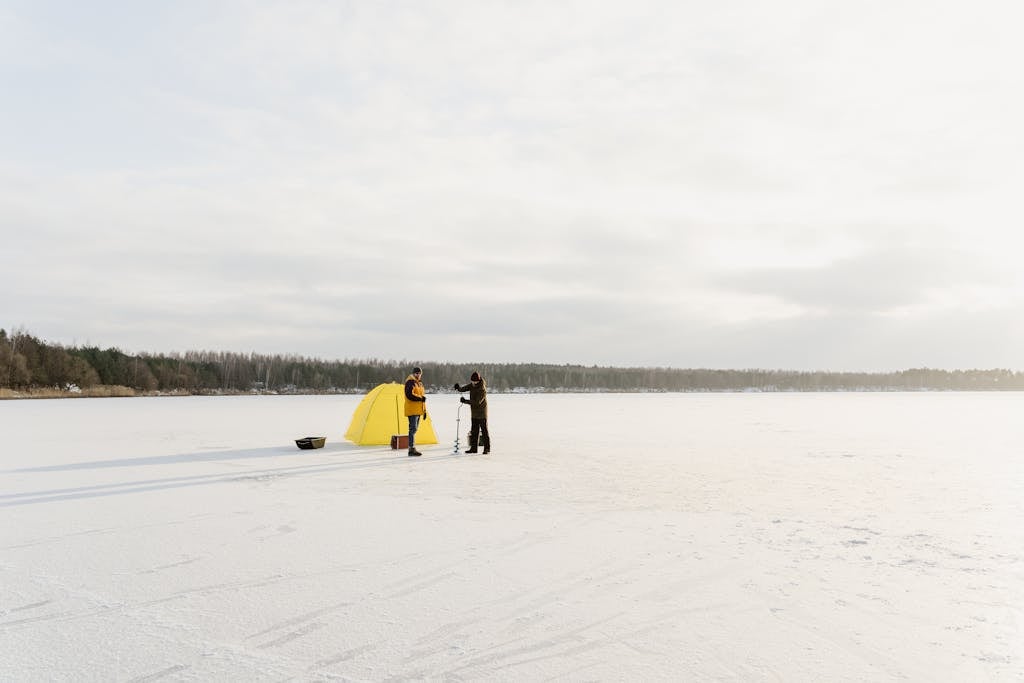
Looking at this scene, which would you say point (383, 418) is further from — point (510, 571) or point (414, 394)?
point (510, 571)

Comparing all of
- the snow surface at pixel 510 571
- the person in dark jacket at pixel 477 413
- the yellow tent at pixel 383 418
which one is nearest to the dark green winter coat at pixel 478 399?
the person in dark jacket at pixel 477 413

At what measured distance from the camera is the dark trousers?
1272 cm

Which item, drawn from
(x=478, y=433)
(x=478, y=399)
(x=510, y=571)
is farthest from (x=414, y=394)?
(x=510, y=571)

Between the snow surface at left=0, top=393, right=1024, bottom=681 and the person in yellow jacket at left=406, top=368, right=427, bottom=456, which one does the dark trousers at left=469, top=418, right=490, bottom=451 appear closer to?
the person in yellow jacket at left=406, top=368, right=427, bottom=456

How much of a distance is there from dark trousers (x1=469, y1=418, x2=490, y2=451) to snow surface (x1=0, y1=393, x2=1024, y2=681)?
1.39m

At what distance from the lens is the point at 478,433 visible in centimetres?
1300

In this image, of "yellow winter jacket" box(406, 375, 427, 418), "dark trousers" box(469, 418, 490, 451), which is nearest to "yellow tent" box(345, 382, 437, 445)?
"yellow winter jacket" box(406, 375, 427, 418)

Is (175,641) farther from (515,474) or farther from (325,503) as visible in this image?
(515,474)

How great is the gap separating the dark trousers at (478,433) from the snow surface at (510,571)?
139 centimetres

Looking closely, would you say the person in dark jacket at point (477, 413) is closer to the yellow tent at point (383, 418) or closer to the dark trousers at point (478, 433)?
the dark trousers at point (478, 433)

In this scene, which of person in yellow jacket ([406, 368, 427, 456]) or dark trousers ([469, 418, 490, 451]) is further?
dark trousers ([469, 418, 490, 451])

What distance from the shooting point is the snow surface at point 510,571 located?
355cm

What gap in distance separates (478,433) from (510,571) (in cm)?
789

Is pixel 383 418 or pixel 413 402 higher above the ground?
pixel 413 402
